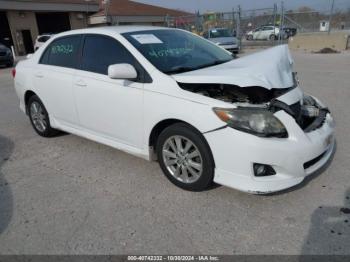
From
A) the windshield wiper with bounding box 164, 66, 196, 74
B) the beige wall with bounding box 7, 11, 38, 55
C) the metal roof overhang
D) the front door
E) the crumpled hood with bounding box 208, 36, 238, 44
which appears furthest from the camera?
the front door

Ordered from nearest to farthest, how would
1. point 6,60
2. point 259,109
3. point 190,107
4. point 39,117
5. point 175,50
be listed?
point 259,109, point 190,107, point 175,50, point 39,117, point 6,60

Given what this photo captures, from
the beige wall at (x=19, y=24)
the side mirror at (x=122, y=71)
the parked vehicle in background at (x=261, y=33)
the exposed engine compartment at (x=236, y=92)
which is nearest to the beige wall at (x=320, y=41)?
the parked vehicle in background at (x=261, y=33)

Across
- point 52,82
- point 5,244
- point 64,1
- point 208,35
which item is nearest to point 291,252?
point 5,244

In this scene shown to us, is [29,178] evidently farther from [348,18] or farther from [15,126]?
[348,18]

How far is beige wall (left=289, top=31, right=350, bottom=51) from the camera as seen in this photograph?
17.5 meters

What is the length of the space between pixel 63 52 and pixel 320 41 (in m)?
17.1

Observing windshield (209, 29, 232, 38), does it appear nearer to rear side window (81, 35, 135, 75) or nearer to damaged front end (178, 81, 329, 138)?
rear side window (81, 35, 135, 75)

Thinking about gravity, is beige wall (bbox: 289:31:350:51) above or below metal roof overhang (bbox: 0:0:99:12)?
below

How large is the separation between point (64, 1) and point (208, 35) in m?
17.6

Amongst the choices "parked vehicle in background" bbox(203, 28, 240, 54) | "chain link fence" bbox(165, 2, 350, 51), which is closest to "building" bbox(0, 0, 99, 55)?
"chain link fence" bbox(165, 2, 350, 51)

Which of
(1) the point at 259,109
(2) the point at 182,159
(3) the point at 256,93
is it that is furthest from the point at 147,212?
(3) the point at 256,93

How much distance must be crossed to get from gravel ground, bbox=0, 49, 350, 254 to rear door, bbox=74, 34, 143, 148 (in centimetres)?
50

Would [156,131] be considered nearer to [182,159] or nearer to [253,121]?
[182,159]

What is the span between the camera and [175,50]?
4043 millimetres
